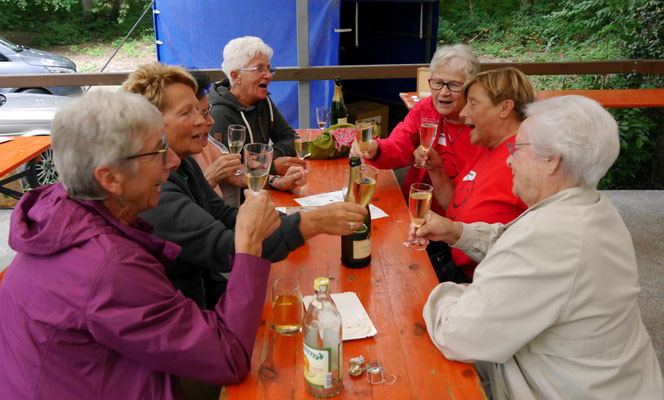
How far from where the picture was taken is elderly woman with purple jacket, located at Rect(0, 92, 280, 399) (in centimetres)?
107

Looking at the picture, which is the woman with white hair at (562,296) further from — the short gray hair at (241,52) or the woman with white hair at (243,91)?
the short gray hair at (241,52)

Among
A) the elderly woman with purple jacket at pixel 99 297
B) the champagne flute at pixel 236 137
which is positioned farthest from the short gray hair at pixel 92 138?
the champagne flute at pixel 236 137

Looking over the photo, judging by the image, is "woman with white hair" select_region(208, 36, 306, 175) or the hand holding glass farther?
"woman with white hair" select_region(208, 36, 306, 175)

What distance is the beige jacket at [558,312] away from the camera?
1.25 metres

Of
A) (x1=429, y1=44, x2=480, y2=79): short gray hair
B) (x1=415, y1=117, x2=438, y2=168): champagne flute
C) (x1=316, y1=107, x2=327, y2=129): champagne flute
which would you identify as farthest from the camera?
(x1=316, y1=107, x2=327, y2=129): champagne flute

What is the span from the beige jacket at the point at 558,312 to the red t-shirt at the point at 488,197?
64 centimetres

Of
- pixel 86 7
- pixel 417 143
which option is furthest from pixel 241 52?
pixel 86 7

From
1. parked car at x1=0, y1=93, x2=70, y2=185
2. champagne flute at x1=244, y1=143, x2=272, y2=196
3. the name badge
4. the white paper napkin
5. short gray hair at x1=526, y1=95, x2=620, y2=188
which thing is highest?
short gray hair at x1=526, y1=95, x2=620, y2=188

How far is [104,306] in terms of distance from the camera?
1050mm

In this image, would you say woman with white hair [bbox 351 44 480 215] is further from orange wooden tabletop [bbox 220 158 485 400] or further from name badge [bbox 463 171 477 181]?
orange wooden tabletop [bbox 220 158 485 400]

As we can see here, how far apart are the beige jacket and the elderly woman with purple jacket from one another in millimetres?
593

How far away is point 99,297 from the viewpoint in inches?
41.4

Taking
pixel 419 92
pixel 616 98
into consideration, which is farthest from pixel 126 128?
pixel 616 98

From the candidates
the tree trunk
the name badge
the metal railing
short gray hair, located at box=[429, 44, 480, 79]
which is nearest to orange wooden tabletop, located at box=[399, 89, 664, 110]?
the metal railing
